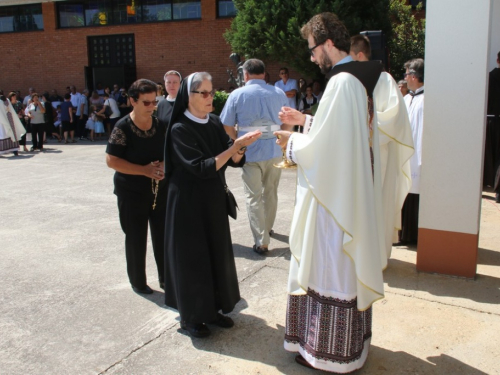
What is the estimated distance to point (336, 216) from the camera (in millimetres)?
2941

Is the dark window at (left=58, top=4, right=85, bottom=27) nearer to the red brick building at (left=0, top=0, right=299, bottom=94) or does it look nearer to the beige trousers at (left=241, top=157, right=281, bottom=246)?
the red brick building at (left=0, top=0, right=299, bottom=94)

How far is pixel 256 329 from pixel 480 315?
1.75m

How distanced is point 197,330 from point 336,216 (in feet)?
Result: 4.80

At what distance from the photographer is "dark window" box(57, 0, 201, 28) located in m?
18.9

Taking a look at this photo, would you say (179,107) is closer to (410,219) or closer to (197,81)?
(197,81)

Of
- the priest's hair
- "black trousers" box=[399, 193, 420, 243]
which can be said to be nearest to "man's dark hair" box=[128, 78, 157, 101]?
the priest's hair

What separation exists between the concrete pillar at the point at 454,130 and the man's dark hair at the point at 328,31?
165 centimetres

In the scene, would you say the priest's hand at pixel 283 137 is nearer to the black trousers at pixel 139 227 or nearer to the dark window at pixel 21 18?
the black trousers at pixel 139 227

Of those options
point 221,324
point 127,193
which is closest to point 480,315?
point 221,324

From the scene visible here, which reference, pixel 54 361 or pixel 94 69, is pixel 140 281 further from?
pixel 94 69

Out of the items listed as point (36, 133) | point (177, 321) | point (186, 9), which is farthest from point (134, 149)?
point (186, 9)

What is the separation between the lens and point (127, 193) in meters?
4.44

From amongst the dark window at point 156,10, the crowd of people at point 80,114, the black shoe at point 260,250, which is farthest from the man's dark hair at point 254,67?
the dark window at point 156,10

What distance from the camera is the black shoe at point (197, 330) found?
372 cm
